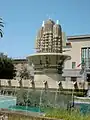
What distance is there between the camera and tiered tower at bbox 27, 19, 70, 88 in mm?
34844

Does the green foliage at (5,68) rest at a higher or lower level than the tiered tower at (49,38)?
lower

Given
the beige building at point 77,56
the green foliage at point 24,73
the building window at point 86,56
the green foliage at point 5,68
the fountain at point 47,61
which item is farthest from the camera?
the green foliage at point 24,73

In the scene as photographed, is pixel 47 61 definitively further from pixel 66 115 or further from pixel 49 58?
pixel 66 115

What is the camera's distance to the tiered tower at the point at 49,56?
34.8 metres

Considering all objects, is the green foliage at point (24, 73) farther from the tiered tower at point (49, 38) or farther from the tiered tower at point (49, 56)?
the tiered tower at point (49, 38)

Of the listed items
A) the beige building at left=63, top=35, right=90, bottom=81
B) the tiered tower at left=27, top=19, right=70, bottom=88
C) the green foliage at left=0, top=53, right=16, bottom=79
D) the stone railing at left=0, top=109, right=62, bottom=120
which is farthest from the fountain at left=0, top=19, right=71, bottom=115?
the beige building at left=63, top=35, right=90, bottom=81

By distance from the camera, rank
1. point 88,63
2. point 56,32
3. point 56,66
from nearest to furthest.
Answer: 1. point 56,66
2. point 56,32
3. point 88,63

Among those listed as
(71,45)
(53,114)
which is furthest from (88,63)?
(53,114)

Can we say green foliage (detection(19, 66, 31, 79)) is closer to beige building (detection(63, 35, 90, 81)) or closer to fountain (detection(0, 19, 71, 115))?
beige building (detection(63, 35, 90, 81))

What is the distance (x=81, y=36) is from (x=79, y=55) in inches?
207

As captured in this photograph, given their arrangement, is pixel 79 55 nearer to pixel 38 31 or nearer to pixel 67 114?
pixel 38 31

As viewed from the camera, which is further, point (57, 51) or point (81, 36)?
point (81, 36)

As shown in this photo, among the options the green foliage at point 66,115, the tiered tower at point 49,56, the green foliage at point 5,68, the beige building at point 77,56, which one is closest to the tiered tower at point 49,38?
the tiered tower at point 49,56

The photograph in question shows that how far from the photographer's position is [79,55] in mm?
69750
